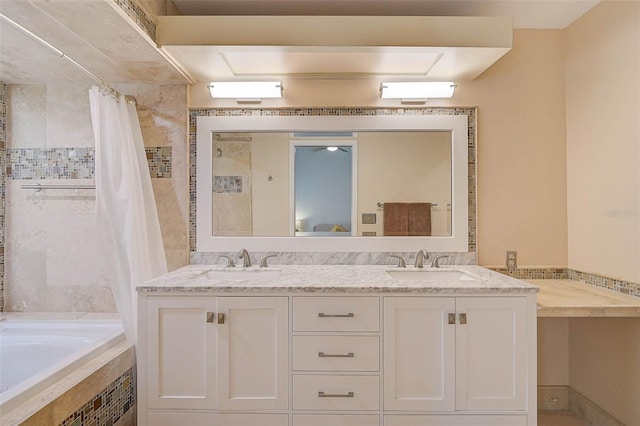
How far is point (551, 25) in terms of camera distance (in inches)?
84.5

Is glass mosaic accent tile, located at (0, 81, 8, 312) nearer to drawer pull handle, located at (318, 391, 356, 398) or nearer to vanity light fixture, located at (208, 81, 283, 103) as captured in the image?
vanity light fixture, located at (208, 81, 283, 103)

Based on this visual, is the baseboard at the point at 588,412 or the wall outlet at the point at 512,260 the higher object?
the wall outlet at the point at 512,260

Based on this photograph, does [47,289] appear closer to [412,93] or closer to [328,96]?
[328,96]

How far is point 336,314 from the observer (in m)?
1.61

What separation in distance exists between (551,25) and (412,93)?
997mm

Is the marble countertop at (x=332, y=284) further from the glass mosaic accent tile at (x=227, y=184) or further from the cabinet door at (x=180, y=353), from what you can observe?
the glass mosaic accent tile at (x=227, y=184)

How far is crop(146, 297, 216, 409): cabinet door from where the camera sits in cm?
161

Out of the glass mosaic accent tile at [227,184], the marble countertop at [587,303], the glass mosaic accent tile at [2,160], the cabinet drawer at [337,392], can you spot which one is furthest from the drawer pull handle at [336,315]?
the glass mosaic accent tile at [2,160]

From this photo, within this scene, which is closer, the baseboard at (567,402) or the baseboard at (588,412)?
the baseboard at (588,412)

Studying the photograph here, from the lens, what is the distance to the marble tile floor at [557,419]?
2010 mm

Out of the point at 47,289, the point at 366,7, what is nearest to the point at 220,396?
the point at 47,289

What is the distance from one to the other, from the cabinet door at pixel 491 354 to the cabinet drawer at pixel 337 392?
1.35 ft

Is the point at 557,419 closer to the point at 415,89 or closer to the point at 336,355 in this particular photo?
the point at 336,355

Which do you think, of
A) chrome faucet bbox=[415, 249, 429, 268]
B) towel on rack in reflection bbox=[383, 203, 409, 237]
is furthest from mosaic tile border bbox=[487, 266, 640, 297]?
towel on rack in reflection bbox=[383, 203, 409, 237]
